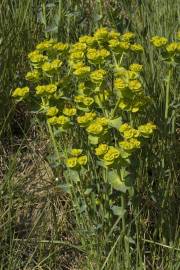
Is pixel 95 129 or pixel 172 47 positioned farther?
pixel 172 47

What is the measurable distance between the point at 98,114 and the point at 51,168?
40 cm

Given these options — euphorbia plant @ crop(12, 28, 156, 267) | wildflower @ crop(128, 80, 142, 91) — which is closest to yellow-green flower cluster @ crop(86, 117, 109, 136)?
euphorbia plant @ crop(12, 28, 156, 267)

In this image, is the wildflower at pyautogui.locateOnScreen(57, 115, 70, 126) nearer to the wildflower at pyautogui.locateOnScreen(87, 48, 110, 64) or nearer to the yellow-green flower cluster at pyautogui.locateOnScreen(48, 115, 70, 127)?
the yellow-green flower cluster at pyautogui.locateOnScreen(48, 115, 70, 127)

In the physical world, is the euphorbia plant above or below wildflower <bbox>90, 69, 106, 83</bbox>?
below

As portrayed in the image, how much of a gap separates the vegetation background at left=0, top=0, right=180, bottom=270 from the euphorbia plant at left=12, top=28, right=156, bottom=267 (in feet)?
0.39

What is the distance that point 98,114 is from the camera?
1.62 meters

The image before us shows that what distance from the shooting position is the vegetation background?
5.44ft

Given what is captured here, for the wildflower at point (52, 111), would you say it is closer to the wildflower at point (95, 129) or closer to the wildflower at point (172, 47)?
the wildflower at point (95, 129)

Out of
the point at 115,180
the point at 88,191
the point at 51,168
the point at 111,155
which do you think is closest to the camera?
the point at 111,155

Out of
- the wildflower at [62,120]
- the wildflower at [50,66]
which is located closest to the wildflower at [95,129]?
the wildflower at [62,120]

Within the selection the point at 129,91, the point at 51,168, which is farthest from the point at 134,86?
the point at 51,168

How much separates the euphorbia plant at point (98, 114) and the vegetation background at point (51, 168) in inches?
4.7

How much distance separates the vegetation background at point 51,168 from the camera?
1.66 meters

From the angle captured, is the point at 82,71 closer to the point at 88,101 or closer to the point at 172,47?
the point at 88,101
